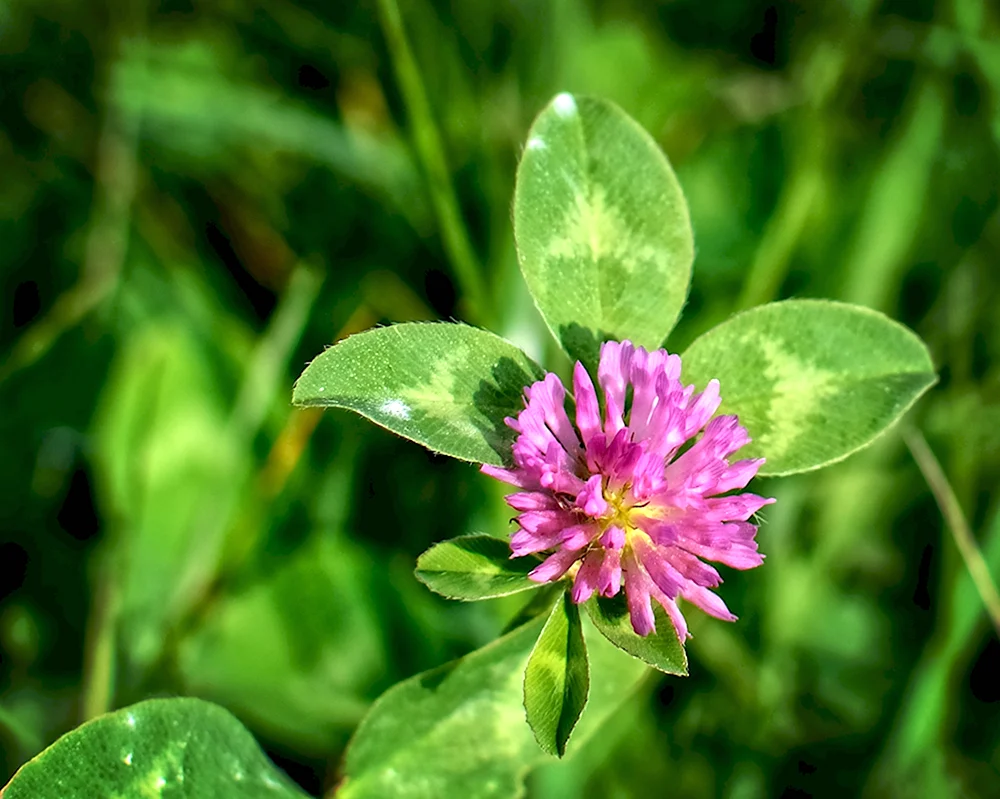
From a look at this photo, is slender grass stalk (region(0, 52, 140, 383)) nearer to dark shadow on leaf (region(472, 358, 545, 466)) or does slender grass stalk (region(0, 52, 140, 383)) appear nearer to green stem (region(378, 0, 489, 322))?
green stem (region(378, 0, 489, 322))

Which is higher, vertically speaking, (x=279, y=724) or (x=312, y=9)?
(x=312, y=9)

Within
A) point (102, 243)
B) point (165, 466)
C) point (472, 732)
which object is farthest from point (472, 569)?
point (102, 243)

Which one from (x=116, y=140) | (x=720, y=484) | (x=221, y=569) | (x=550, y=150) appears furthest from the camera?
(x=116, y=140)

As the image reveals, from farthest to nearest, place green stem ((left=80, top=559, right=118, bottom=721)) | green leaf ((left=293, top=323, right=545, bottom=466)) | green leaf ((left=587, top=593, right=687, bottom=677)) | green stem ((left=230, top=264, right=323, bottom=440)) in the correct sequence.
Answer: green stem ((left=230, top=264, right=323, bottom=440))
green stem ((left=80, top=559, right=118, bottom=721))
green leaf ((left=293, top=323, right=545, bottom=466))
green leaf ((left=587, top=593, right=687, bottom=677))

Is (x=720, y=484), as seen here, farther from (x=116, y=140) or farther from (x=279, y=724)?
(x=116, y=140)

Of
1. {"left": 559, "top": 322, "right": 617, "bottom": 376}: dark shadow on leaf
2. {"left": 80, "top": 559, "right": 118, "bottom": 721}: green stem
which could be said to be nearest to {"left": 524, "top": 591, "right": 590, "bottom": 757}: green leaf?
{"left": 559, "top": 322, "right": 617, "bottom": 376}: dark shadow on leaf

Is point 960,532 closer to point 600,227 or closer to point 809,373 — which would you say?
point 809,373

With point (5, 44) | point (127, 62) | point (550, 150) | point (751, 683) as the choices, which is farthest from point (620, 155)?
point (5, 44)
